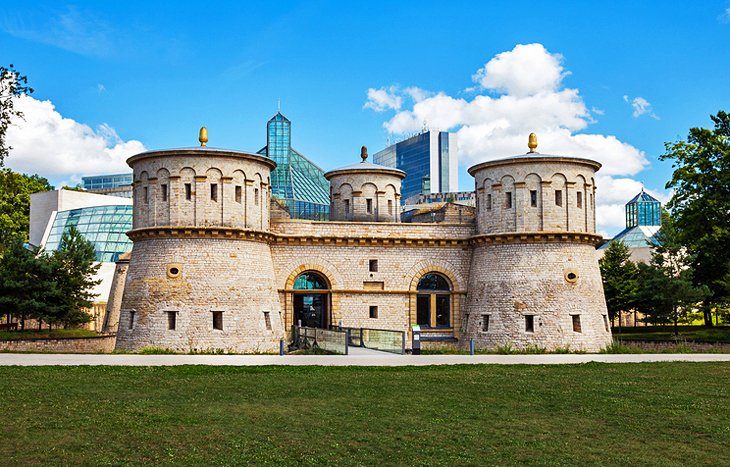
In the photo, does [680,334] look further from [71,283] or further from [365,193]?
[71,283]

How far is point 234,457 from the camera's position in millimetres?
12125

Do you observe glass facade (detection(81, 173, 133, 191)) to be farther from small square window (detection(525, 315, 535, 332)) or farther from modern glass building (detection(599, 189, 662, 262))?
small square window (detection(525, 315, 535, 332))

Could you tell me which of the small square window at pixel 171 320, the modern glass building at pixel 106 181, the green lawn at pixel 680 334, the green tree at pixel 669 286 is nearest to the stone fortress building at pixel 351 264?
the small square window at pixel 171 320

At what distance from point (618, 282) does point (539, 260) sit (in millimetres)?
18063

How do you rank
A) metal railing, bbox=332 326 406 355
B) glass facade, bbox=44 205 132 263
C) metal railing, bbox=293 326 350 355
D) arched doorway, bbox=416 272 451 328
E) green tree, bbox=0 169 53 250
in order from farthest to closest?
glass facade, bbox=44 205 132 263
green tree, bbox=0 169 53 250
arched doorway, bbox=416 272 451 328
metal railing, bbox=332 326 406 355
metal railing, bbox=293 326 350 355

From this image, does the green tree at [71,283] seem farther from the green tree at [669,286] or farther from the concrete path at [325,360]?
the green tree at [669,286]

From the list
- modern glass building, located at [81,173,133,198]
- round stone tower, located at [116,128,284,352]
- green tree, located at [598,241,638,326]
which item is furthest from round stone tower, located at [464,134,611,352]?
modern glass building, located at [81,173,133,198]

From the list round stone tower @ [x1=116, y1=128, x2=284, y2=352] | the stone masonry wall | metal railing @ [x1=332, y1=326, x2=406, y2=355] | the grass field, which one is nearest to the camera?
the grass field

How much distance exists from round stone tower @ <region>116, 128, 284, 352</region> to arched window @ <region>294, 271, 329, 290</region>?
352 cm

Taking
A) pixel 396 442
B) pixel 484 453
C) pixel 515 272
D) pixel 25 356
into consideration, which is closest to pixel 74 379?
pixel 25 356

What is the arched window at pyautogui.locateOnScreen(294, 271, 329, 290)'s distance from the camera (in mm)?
38062

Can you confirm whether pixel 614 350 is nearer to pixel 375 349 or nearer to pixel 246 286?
pixel 375 349

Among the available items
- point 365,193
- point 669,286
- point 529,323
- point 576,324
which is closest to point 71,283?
point 365,193

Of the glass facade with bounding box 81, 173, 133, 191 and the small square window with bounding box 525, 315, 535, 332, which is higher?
the glass facade with bounding box 81, 173, 133, 191
